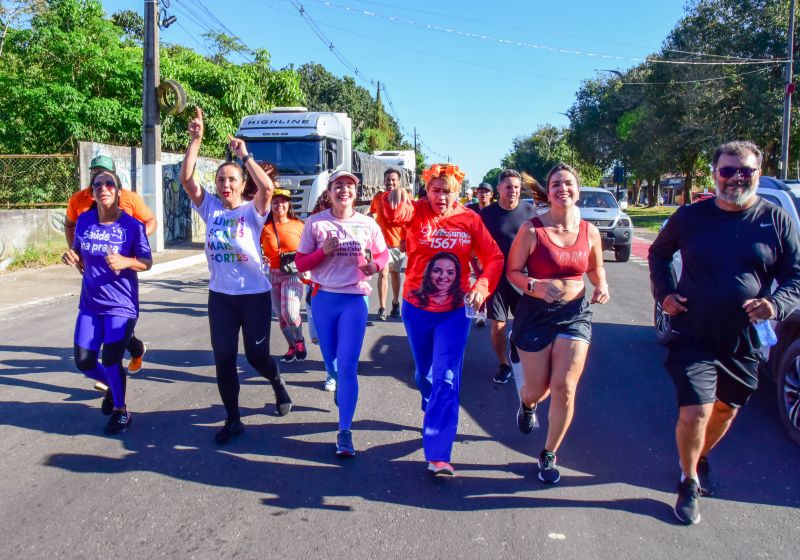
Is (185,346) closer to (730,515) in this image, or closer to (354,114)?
(730,515)

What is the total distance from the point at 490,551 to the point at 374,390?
2.76 m

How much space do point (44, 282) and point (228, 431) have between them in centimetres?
908

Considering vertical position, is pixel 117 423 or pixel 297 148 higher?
pixel 297 148

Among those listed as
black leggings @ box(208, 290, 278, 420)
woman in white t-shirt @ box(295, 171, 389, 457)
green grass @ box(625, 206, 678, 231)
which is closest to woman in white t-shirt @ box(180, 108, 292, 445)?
black leggings @ box(208, 290, 278, 420)

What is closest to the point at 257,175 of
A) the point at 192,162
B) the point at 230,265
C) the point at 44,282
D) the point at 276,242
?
the point at 192,162

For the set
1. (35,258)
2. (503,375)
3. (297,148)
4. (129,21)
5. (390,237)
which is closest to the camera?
(503,375)

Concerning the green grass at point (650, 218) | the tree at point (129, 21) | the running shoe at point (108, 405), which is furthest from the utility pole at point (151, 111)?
the tree at point (129, 21)

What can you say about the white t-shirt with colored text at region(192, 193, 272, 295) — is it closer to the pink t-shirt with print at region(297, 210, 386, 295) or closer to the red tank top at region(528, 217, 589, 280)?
the pink t-shirt with print at region(297, 210, 386, 295)

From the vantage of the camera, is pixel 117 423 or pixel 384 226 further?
pixel 384 226

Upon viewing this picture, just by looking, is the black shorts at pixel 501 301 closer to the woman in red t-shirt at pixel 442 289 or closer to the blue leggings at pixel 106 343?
the woman in red t-shirt at pixel 442 289

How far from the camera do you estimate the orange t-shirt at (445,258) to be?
4250 millimetres

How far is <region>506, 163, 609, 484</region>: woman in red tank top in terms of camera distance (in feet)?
13.0

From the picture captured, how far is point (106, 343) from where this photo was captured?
4832 mm

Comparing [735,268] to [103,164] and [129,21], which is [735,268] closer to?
[103,164]
